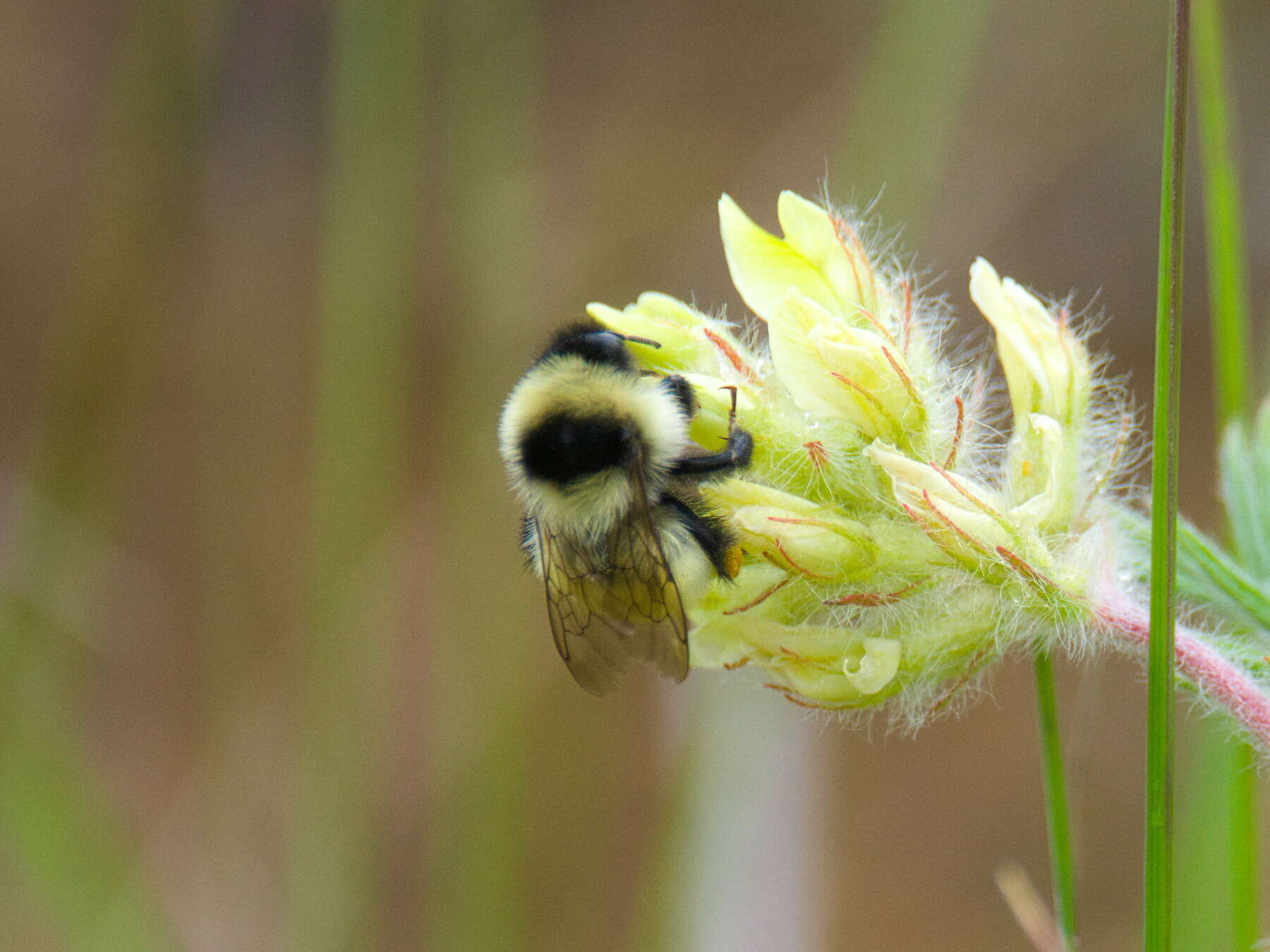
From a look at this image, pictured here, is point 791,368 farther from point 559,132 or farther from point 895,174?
point 559,132

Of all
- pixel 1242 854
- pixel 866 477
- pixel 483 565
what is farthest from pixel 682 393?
pixel 483 565

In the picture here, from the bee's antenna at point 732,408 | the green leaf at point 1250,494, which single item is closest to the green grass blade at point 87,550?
the bee's antenna at point 732,408

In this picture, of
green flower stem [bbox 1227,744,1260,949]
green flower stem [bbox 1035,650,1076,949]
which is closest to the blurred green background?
green flower stem [bbox 1227,744,1260,949]

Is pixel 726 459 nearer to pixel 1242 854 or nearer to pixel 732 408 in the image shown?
pixel 732 408

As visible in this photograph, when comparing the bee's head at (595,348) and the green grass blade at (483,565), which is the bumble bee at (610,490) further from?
the green grass blade at (483,565)

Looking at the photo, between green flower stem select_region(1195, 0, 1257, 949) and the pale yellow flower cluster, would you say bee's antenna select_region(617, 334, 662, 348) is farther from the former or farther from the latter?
green flower stem select_region(1195, 0, 1257, 949)

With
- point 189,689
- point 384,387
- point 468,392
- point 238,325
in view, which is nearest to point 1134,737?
point 468,392

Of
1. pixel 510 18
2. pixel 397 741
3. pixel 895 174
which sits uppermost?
pixel 510 18
